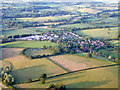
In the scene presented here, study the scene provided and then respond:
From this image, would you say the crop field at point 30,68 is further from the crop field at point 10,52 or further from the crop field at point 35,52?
the crop field at point 35,52

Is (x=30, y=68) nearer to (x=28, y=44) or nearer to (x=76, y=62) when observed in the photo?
(x=76, y=62)

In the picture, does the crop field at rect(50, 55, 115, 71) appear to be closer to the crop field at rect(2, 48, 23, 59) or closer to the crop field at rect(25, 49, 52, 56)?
the crop field at rect(25, 49, 52, 56)

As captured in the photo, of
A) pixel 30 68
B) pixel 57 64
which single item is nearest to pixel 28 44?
pixel 57 64

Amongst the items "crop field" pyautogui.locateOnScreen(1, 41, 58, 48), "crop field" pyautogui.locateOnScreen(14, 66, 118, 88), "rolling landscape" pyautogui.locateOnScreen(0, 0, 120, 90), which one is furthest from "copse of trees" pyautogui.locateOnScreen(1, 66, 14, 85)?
"crop field" pyautogui.locateOnScreen(1, 41, 58, 48)

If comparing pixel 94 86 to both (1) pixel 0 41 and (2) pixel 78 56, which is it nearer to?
(2) pixel 78 56

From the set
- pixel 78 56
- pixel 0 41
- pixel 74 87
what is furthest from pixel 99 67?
pixel 0 41
